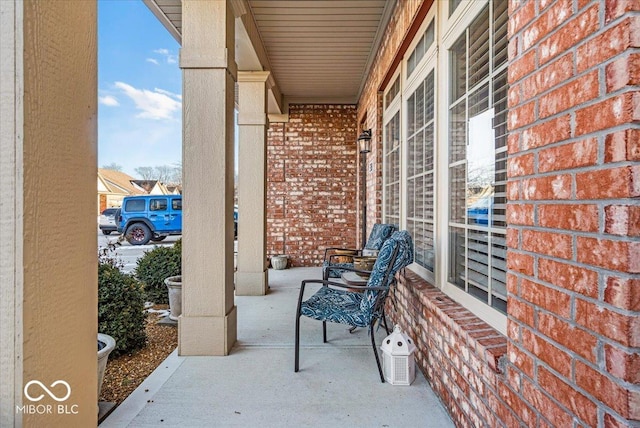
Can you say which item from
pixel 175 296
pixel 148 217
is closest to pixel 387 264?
pixel 175 296

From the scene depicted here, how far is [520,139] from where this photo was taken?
1141 millimetres

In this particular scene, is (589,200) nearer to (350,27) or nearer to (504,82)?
(504,82)

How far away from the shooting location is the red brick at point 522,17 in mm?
1093

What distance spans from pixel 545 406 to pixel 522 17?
1.14m

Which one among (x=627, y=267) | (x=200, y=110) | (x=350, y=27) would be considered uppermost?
(x=350, y=27)

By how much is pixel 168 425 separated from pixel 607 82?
7.15 feet

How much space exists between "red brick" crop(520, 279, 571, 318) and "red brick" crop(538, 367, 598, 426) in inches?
6.7

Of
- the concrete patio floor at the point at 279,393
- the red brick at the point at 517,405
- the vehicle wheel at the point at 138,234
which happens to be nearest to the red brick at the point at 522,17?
the red brick at the point at 517,405

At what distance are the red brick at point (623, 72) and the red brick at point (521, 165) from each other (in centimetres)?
32

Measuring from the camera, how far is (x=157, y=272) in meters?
4.30

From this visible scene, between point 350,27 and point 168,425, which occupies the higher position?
point 350,27

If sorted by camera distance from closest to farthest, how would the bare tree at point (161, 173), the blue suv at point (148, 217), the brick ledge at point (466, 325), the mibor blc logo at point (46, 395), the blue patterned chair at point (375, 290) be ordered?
the mibor blc logo at point (46, 395), the brick ledge at point (466, 325), the blue patterned chair at point (375, 290), the blue suv at point (148, 217), the bare tree at point (161, 173)

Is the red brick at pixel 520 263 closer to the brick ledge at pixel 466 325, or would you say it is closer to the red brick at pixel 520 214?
the red brick at pixel 520 214

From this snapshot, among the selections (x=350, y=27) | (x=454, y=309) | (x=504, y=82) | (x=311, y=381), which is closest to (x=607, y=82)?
(x=504, y=82)
